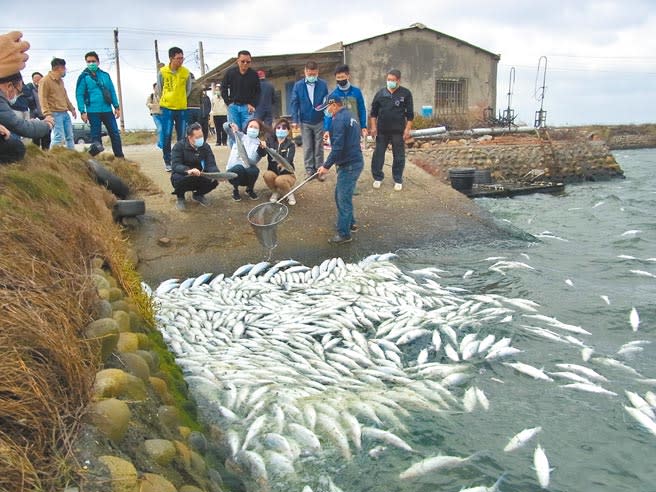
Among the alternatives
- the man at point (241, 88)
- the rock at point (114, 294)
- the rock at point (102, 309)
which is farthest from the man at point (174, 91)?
the rock at point (102, 309)

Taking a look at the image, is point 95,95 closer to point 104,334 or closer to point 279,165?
point 279,165

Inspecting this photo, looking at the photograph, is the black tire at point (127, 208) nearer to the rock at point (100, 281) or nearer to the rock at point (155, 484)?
the rock at point (100, 281)

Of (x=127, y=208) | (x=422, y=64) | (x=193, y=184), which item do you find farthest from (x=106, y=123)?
(x=422, y=64)

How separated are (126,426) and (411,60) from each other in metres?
28.3

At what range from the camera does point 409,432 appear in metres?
4.56

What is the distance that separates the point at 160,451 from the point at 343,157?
22.7ft

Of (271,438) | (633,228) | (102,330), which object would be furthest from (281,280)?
(633,228)

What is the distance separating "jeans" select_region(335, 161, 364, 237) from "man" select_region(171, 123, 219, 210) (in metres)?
2.52

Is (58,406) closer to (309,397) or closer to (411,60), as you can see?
(309,397)

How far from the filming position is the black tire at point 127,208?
939 centimetres

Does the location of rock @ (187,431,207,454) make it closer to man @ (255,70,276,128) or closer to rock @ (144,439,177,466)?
rock @ (144,439,177,466)

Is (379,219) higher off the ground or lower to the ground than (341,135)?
lower

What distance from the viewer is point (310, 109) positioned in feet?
35.2

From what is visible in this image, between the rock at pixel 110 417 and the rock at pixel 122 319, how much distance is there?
159 cm
